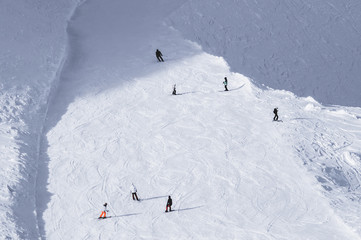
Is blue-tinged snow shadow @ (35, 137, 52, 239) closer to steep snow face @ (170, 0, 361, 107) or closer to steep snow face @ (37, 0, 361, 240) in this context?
steep snow face @ (37, 0, 361, 240)

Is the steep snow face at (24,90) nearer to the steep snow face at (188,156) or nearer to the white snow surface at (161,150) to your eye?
the white snow surface at (161,150)

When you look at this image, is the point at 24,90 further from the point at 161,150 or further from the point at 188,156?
the point at 188,156

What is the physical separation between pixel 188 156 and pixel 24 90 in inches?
559

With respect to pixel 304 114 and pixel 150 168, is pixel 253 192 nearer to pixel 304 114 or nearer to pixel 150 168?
pixel 150 168

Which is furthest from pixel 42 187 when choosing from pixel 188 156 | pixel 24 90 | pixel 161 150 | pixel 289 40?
pixel 289 40

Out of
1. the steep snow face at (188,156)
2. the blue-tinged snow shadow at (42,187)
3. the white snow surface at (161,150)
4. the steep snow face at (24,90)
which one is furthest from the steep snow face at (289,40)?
the blue-tinged snow shadow at (42,187)

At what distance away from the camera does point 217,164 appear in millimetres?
26562

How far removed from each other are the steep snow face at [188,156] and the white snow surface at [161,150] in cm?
7

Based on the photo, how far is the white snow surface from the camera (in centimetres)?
2292

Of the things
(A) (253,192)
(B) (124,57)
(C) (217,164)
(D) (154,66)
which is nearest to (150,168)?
(C) (217,164)

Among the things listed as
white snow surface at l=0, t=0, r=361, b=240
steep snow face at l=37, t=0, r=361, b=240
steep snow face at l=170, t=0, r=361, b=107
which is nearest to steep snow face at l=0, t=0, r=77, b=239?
white snow surface at l=0, t=0, r=361, b=240

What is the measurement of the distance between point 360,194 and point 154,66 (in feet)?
62.1

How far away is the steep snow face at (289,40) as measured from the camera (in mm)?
41688

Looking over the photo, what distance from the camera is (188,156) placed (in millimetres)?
27391
